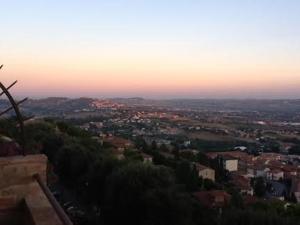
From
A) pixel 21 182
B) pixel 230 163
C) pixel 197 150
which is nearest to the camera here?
pixel 21 182

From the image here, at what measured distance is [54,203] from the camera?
12.4 feet

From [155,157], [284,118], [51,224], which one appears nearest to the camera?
[51,224]

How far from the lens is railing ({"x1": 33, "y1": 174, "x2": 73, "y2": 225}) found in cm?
333

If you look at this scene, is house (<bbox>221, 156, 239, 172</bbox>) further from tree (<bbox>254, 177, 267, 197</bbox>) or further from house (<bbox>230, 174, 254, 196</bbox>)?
tree (<bbox>254, 177, 267, 197</bbox>)

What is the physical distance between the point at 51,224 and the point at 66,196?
76.8ft

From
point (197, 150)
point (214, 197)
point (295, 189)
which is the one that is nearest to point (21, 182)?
point (214, 197)

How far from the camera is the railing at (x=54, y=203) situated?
3.33 meters

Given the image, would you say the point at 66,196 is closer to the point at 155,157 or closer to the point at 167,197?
the point at 167,197

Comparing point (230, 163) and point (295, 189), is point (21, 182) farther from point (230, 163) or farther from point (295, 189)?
point (230, 163)

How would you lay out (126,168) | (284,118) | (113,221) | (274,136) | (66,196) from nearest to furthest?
(113,221) < (126,168) < (66,196) < (274,136) < (284,118)

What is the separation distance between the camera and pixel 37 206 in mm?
3809

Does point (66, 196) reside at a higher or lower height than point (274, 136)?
higher

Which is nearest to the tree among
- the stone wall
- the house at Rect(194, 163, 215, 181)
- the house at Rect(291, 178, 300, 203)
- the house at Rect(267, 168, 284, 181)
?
the house at Rect(291, 178, 300, 203)

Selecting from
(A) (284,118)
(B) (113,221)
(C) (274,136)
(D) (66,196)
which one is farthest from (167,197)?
(A) (284,118)
